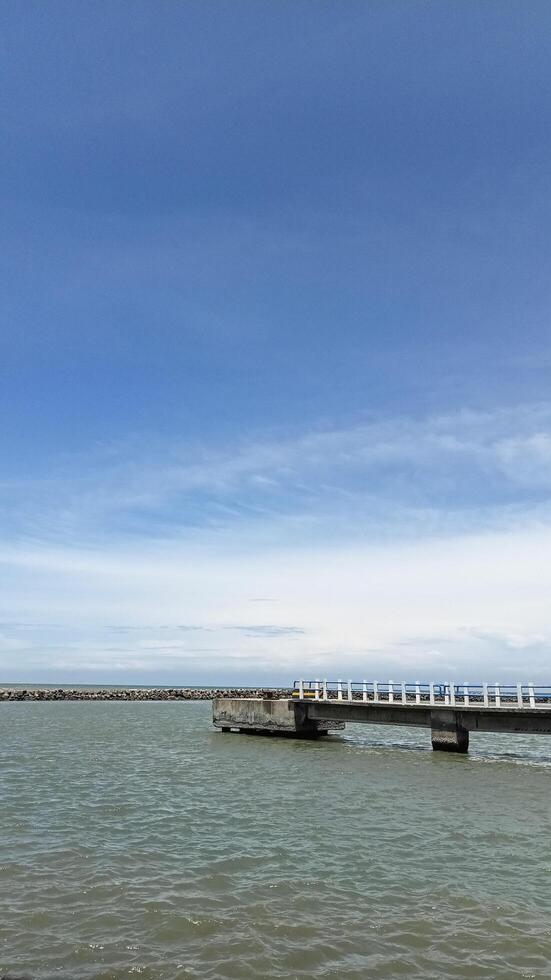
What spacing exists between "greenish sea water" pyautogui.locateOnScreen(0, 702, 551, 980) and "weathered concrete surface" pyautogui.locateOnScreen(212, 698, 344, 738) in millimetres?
14846

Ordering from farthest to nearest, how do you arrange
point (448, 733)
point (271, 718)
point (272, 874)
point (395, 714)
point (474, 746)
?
point (271, 718), point (474, 746), point (395, 714), point (448, 733), point (272, 874)

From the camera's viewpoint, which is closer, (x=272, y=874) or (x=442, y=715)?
(x=272, y=874)

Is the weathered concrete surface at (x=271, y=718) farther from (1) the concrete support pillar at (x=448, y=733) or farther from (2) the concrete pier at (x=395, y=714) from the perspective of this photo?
(1) the concrete support pillar at (x=448, y=733)

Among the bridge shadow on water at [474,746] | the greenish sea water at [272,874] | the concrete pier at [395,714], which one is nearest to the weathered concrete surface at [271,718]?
the concrete pier at [395,714]

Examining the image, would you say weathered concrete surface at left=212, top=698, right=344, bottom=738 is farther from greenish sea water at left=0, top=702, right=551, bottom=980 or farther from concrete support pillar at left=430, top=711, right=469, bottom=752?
greenish sea water at left=0, top=702, right=551, bottom=980

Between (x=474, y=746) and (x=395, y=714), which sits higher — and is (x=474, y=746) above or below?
below

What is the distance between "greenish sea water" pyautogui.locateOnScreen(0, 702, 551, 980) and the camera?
1003cm

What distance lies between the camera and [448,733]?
37.5m

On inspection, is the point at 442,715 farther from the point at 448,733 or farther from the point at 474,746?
the point at 474,746

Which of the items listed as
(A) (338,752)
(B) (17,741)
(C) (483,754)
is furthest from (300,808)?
(B) (17,741)

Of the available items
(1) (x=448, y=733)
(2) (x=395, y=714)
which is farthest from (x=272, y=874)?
(2) (x=395, y=714)

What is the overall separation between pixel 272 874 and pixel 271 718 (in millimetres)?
31523

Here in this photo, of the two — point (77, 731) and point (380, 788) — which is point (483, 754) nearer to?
point (380, 788)

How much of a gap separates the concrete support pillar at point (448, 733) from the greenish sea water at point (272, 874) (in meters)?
7.82
